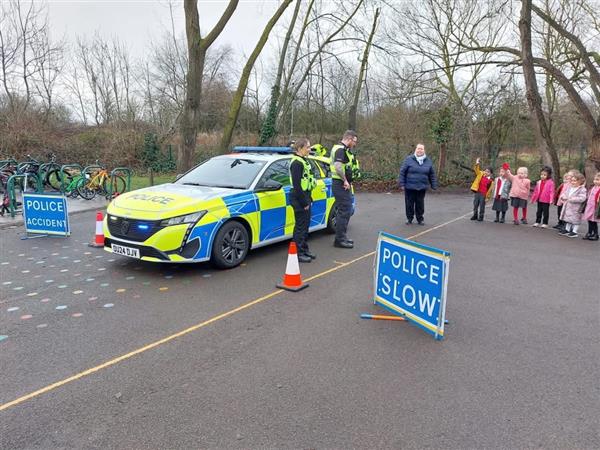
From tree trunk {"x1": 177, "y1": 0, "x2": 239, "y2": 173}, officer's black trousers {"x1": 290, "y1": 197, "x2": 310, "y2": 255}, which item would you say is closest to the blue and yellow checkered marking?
officer's black trousers {"x1": 290, "y1": 197, "x2": 310, "y2": 255}

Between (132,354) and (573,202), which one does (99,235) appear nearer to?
(132,354)

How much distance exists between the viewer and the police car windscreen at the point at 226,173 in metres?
6.42

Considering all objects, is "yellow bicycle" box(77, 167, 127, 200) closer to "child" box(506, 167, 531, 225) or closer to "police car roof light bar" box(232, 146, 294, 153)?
"police car roof light bar" box(232, 146, 294, 153)

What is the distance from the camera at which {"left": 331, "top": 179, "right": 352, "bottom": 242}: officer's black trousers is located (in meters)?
7.03

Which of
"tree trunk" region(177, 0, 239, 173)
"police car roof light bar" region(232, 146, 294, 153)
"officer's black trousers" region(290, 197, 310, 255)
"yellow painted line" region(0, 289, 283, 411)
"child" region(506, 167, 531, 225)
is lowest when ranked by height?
"yellow painted line" region(0, 289, 283, 411)

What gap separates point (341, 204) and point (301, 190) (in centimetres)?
123

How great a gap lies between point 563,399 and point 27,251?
7390mm

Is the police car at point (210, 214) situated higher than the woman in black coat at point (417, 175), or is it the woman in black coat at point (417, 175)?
the woman in black coat at point (417, 175)

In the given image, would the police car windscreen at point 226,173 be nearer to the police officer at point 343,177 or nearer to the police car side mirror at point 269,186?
the police car side mirror at point 269,186

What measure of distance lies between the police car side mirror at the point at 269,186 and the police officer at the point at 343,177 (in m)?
0.97

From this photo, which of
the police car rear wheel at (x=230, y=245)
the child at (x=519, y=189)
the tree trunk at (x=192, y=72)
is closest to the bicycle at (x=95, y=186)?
the tree trunk at (x=192, y=72)

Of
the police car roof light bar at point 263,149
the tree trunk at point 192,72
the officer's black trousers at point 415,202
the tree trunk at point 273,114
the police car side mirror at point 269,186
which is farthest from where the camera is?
the tree trunk at point 273,114

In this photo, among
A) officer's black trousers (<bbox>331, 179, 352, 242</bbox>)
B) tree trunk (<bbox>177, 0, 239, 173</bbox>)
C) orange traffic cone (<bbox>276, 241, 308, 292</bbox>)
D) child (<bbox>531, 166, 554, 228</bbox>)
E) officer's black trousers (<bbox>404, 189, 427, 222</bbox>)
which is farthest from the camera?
tree trunk (<bbox>177, 0, 239, 173</bbox>)

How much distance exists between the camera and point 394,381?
320 cm
